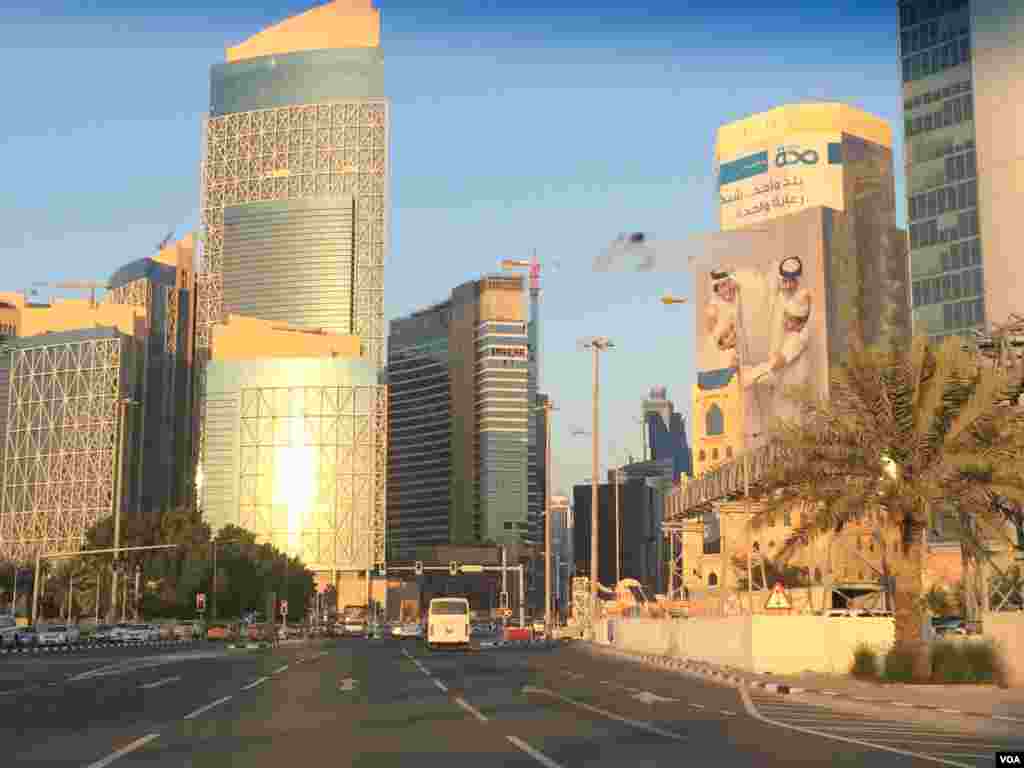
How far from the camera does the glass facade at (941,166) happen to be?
405ft

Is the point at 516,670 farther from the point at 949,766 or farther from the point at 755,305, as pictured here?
the point at 755,305

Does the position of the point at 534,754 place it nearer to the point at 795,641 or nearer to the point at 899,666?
the point at 899,666

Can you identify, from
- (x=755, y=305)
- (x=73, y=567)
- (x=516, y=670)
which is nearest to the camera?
(x=516, y=670)

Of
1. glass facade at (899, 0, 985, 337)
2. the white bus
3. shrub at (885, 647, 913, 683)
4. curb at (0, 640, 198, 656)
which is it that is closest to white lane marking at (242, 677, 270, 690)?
shrub at (885, 647, 913, 683)

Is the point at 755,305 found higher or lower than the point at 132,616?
higher

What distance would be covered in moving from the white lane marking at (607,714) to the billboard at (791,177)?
163 meters

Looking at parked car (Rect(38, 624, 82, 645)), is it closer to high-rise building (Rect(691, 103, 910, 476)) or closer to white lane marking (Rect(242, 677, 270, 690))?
white lane marking (Rect(242, 677, 270, 690))

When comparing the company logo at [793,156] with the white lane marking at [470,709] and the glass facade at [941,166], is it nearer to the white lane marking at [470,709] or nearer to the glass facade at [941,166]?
the glass facade at [941,166]

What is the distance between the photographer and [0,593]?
461 feet

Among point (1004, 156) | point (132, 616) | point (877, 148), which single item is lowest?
point (132, 616)

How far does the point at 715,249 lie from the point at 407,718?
177 m

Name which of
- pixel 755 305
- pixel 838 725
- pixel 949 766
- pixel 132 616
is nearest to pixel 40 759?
pixel 949 766

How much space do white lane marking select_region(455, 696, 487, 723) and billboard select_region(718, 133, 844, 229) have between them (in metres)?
166

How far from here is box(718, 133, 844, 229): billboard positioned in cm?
18488
